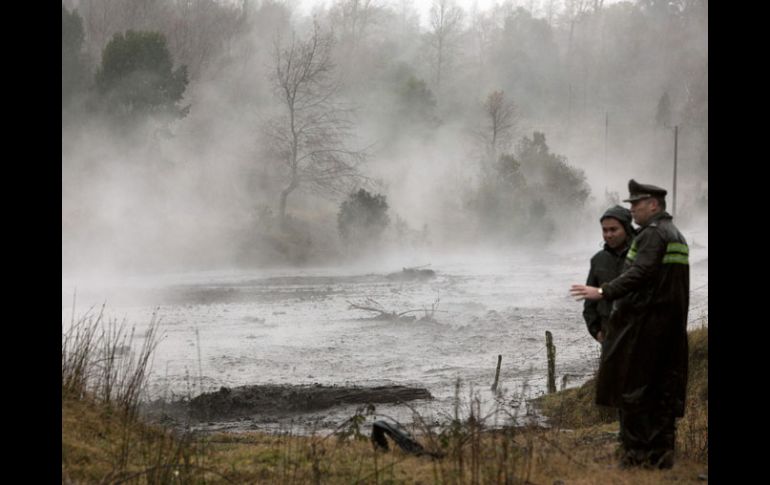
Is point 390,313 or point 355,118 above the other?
point 355,118

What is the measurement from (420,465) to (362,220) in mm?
29459

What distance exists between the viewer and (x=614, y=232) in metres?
7.30

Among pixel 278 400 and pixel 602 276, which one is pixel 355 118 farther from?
pixel 602 276

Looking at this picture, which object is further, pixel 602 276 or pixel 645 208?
pixel 602 276

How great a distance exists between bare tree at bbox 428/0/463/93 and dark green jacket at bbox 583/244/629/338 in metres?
52.8

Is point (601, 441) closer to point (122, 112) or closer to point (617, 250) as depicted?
point (617, 250)

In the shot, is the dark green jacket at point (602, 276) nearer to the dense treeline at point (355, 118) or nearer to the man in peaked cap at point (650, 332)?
the man in peaked cap at point (650, 332)

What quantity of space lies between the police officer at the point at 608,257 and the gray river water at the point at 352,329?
1.07 m

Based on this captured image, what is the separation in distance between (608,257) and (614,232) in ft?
0.76

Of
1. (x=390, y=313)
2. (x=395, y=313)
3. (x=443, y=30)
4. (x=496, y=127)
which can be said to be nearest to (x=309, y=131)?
(x=496, y=127)

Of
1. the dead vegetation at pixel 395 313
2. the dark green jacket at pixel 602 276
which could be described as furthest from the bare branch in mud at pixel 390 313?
the dark green jacket at pixel 602 276
